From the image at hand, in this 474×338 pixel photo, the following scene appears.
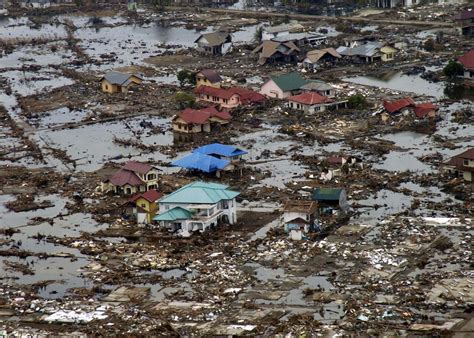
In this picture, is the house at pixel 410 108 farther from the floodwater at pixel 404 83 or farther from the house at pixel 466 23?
the house at pixel 466 23

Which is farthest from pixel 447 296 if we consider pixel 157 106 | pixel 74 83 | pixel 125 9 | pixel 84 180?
pixel 125 9

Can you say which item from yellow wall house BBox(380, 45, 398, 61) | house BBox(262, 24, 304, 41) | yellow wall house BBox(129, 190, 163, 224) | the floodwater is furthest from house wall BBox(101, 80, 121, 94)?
yellow wall house BBox(129, 190, 163, 224)

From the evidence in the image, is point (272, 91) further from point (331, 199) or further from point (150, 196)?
point (150, 196)

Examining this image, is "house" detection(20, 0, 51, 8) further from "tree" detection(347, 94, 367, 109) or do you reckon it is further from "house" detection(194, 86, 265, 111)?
"tree" detection(347, 94, 367, 109)

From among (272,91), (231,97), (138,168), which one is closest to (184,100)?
(231,97)

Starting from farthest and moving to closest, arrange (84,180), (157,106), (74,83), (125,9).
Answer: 1. (125,9)
2. (74,83)
3. (157,106)
4. (84,180)

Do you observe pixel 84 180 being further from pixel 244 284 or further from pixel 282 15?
pixel 282 15
